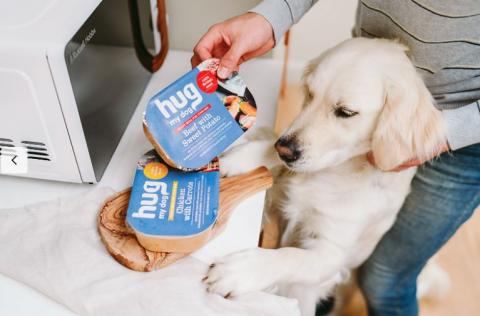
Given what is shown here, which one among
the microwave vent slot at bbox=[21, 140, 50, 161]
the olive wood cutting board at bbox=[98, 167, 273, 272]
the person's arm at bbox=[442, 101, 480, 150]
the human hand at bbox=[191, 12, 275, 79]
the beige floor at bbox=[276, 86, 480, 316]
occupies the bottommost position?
the beige floor at bbox=[276, 86, 480, 316]

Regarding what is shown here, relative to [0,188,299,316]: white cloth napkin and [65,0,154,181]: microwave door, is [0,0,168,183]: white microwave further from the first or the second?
[0,188,299,316]: white cloth napkin

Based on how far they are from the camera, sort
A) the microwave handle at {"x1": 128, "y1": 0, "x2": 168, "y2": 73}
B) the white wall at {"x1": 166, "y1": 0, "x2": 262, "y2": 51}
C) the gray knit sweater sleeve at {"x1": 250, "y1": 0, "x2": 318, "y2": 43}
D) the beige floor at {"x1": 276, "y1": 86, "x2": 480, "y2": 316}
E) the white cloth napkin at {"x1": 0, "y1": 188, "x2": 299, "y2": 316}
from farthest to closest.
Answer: the beige floor at {"x1": 276, "y1": 86, "x2": 480, "y2": 316} → the white wall at {"x1": 166, "y1": 0, "x2": 262, "y2": 51} → the microwave handle at {"x1": 128, "y1": 0, "x2": 168, "y2": 73} → the gray knit sweater sleeve at {"x1": 250, "y1": 0, "x2": 318, "y2": 43} → the white cloth napkin at {"x1": 0, "y1": 188, "x2": 299, "y2": 316}

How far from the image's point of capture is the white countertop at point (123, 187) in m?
Result: 0.69

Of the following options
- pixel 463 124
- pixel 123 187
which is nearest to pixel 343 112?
pixel 463 124

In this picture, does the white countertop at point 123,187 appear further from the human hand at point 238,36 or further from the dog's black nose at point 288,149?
the human hand at point 238,36

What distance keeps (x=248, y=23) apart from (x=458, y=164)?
56 centimetres

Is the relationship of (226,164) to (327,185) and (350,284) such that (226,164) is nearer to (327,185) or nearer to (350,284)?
(327,185)

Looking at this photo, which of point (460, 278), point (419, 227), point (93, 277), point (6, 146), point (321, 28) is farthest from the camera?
point (321, 28)

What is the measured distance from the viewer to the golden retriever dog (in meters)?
0.80

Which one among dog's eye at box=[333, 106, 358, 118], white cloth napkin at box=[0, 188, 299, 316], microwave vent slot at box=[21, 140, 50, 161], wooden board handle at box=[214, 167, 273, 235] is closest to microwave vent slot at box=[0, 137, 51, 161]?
microwave vent slot at box=[21, 140, 50, 161]

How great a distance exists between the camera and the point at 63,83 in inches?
27.4

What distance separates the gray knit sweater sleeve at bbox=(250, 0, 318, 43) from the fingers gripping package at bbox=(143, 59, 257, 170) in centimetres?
19

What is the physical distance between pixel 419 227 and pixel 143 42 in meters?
0.84

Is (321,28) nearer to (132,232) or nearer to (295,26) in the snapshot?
(295,26)
